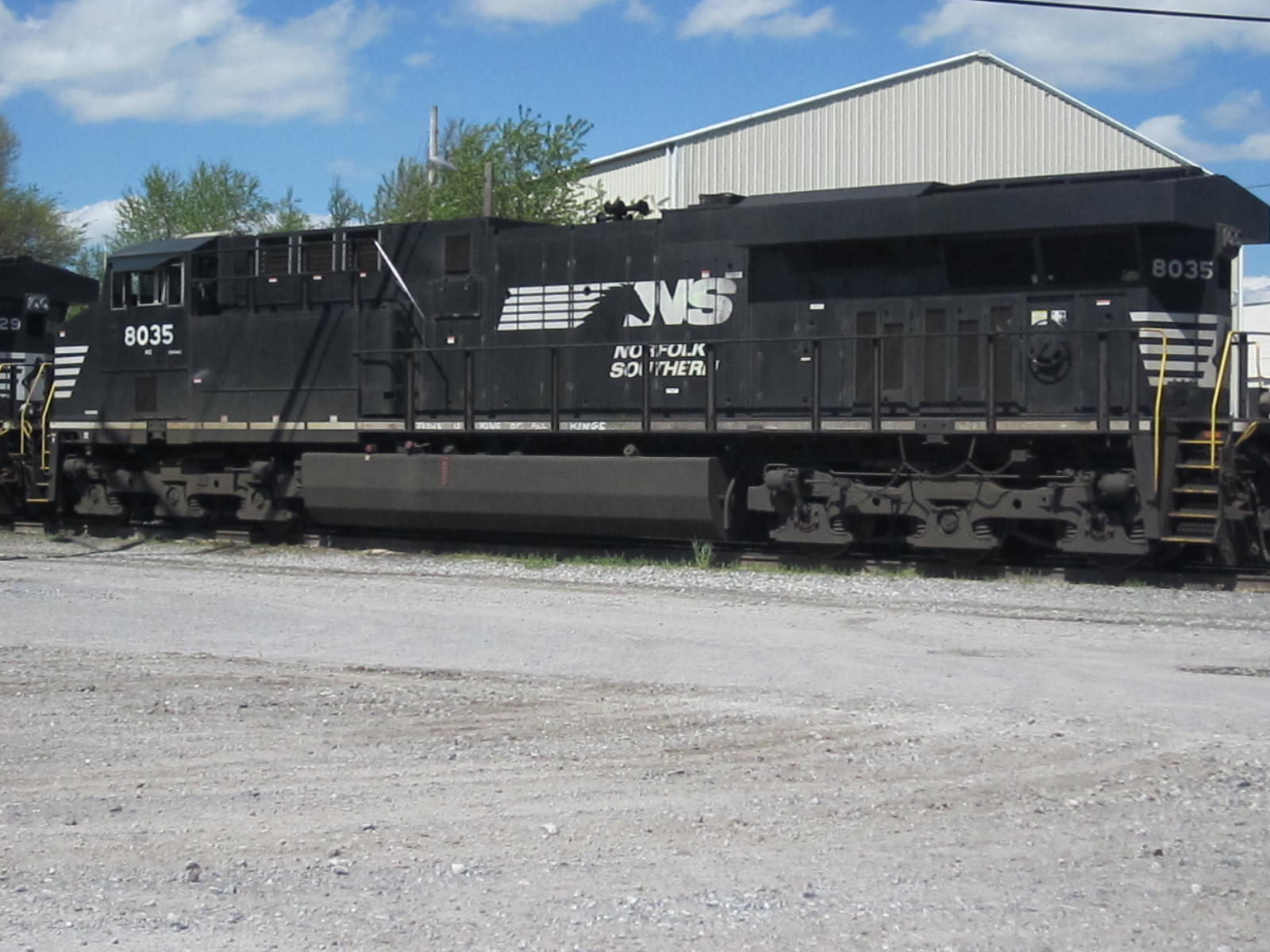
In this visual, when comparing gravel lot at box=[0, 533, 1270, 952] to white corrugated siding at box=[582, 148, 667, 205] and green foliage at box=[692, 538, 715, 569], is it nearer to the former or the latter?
green foliage at box=[692, 538, 715, 569]

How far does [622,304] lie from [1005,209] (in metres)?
4.21

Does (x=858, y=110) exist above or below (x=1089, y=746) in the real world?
above

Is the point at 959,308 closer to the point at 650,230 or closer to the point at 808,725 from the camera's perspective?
the point at 650,230

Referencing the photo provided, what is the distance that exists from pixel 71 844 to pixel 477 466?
1009cm

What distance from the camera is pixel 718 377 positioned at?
46.8 ft

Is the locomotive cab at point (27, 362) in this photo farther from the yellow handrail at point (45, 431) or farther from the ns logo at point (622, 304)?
the ns logo at point (622, 304)

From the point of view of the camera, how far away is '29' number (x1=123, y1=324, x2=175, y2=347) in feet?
56.3

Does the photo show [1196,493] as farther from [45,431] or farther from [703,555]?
[45,431]

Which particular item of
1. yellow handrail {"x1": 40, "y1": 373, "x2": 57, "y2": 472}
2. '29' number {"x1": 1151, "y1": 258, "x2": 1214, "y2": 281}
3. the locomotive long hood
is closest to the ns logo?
the locomotive long hood

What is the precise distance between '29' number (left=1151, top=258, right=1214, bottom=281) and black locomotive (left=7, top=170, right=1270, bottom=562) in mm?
23

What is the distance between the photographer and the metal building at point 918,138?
3775 centimetres

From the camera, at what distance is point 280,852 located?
4.88 meters

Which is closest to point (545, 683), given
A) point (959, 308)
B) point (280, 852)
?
point (280, 852)

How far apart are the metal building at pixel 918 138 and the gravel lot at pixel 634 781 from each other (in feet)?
95.2
